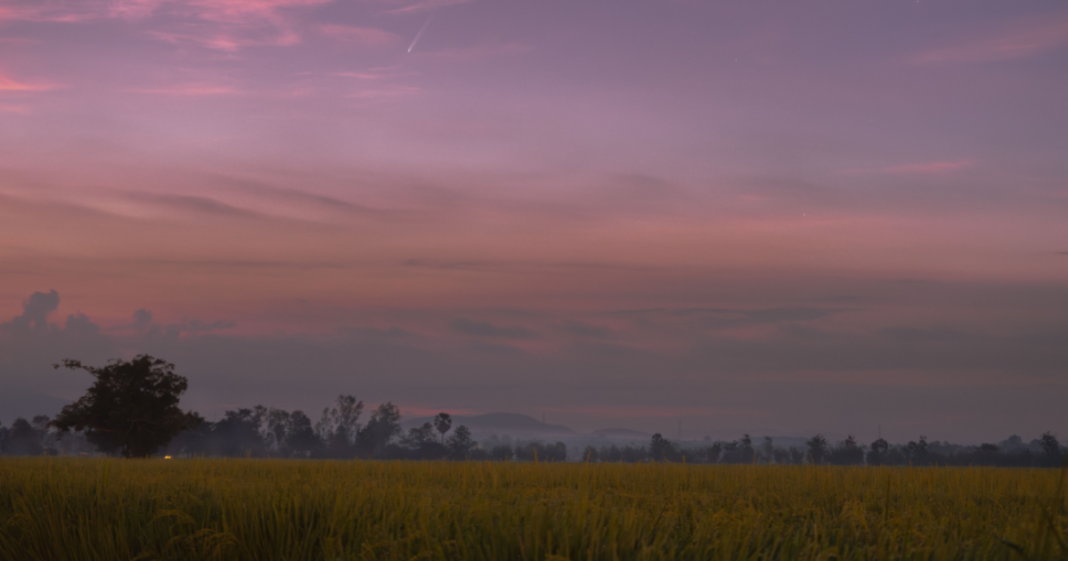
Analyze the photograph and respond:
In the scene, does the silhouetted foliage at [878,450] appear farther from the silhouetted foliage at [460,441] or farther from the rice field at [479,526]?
the rice field at [479,526]

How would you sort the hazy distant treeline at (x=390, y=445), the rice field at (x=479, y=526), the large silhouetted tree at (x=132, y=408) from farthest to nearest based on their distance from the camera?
the hazy distant treeline at (x=390, y=445)
the large silhouetted tree at (x=132, y=408)
the rice field at (x=479, y=526)

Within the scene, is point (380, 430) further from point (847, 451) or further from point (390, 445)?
point (847, 451)

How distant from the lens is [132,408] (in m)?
46.3

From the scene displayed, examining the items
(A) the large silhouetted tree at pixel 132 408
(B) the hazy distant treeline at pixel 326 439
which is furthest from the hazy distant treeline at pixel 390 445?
(A) the large silhouetted tree at pixel 132 408

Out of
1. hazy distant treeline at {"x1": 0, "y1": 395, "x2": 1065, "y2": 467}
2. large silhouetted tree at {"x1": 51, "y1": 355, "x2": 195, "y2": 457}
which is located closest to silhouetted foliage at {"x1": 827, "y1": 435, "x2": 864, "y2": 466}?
hazy distant treeline at {"x1": 0, "y1": 395, "x2": 1065, "y2": 467}

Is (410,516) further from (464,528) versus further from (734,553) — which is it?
(734,553)

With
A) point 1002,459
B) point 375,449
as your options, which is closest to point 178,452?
point 375,449

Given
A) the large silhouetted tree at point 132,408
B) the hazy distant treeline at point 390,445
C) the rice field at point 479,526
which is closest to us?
the rice field at point 479,526

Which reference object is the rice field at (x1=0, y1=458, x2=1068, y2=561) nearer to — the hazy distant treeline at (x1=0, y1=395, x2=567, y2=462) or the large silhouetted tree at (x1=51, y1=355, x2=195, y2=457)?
the large silhouetted tree at (x1=51, y1=355, x2=195, y2=457)

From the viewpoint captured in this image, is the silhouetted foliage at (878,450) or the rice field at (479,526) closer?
the rice field at (479,526)

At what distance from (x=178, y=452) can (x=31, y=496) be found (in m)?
133

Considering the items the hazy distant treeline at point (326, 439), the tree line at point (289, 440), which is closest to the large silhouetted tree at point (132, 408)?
the tree line at point (289, 440)

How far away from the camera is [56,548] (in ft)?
30.2

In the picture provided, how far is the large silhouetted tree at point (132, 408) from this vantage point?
4647 centimetres
